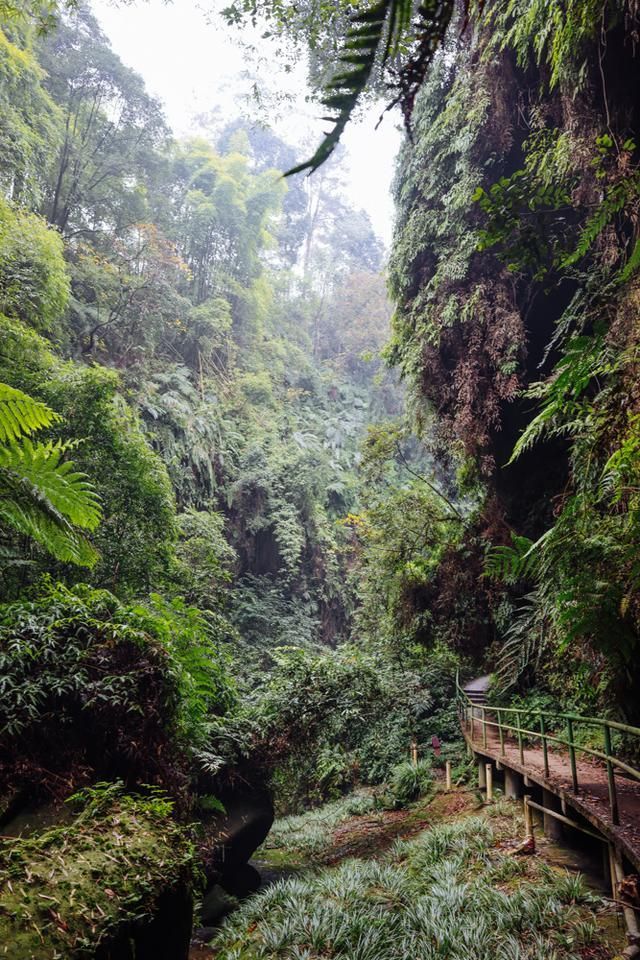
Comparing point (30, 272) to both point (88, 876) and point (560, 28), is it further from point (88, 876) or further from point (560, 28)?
point (88, 876)

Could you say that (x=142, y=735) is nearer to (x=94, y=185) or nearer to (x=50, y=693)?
(x=50, y=693)

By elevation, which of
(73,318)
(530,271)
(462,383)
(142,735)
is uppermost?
(73,318)

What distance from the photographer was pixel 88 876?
275cm

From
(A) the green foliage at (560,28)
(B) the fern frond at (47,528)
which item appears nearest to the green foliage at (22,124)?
(A) the green foliage at (560,28)

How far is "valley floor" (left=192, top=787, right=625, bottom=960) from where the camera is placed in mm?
4094

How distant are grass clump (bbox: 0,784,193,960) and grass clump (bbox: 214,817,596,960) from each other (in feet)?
6.86

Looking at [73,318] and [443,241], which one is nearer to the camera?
[443,241]

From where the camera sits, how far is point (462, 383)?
8891mm

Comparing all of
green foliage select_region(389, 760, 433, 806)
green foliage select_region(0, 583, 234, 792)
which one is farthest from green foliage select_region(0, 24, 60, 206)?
green foliage select_region(389, 760, 433, 806)

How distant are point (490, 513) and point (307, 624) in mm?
8446

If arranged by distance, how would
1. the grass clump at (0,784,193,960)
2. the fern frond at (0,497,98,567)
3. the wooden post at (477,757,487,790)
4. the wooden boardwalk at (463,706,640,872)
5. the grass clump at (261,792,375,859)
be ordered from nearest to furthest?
the grass clump at (0,784,193,960)
the fern frond at (0,497,98,567)
the wooden boardwalk at (463,706,640,872)
the wooden post at (477,757,487,790)
the grass clump at (261,792,375,859)

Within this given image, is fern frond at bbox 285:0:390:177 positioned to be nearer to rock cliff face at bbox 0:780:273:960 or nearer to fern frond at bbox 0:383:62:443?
rock cliff face at bbox 0:780:273:960

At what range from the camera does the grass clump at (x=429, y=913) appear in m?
4.13

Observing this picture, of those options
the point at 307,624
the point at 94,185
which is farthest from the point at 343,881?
the point at 94,185
